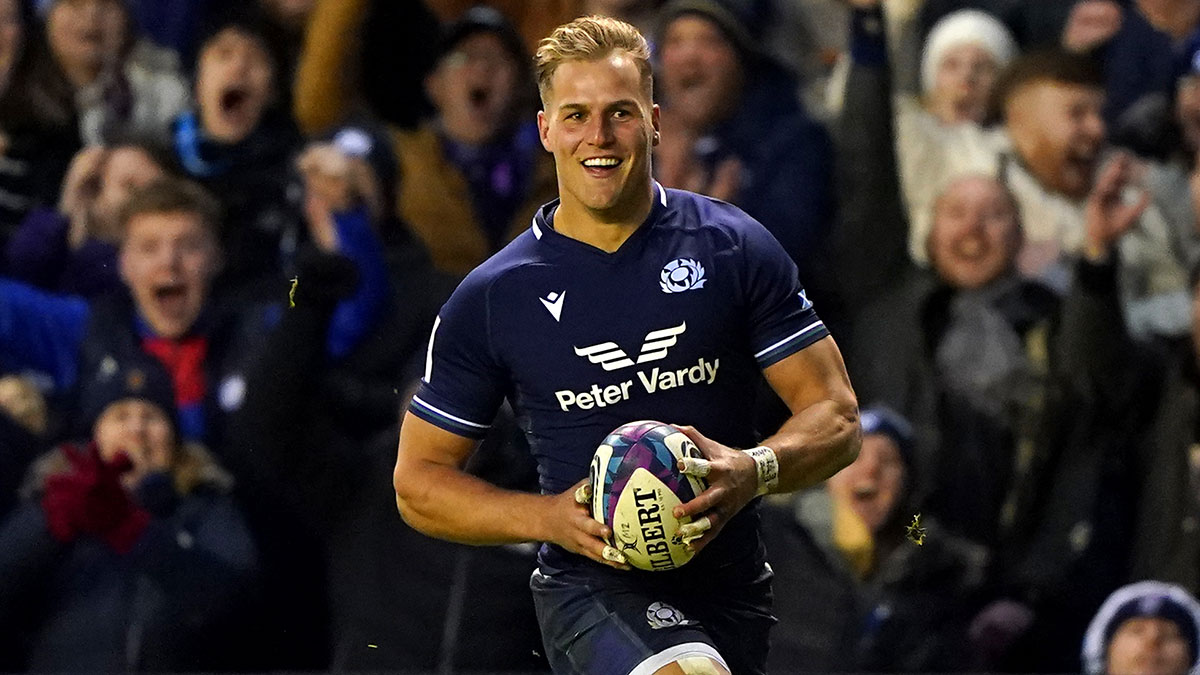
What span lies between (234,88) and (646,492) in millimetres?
4794

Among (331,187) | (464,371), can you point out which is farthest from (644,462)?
(331,187)

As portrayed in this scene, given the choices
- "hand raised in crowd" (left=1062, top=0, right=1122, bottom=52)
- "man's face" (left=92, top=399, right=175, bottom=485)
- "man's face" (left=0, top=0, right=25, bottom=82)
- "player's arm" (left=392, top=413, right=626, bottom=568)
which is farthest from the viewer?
"man's face" (left=0, top=0, right=25, bottom=82)

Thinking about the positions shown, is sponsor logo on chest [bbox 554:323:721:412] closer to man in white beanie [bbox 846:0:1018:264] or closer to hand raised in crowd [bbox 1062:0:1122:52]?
man in white beanie [bbox 846:0:1018:264]

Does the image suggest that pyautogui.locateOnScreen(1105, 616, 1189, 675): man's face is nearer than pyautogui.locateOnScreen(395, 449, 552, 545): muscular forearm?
No

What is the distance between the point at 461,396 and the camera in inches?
174

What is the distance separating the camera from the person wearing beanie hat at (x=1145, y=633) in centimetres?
736

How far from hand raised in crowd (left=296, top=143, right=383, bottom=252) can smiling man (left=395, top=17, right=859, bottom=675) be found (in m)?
3.49

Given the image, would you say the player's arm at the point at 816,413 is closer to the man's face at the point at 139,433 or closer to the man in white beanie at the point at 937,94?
the man in white beanie at the point at 937,94

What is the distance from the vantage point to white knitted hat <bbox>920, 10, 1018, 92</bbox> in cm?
793

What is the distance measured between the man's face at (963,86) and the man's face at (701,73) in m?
0.91

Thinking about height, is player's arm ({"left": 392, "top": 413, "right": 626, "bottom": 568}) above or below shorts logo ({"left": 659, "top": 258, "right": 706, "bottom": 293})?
below

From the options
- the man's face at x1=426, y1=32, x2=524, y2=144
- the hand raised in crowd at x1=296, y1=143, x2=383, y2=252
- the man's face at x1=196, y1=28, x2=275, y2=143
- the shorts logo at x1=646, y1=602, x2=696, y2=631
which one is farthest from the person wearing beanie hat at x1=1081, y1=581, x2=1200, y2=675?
the man's face at x1=196, y1=28, x2=275, y2=143

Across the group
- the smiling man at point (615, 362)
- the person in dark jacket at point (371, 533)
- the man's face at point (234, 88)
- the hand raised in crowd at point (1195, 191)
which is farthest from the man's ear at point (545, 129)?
the hand raised in crowd at point (1195, 191)

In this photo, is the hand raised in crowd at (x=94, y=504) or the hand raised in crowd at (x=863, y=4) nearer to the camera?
the hand raised in crowd at (x=94, y=504)
